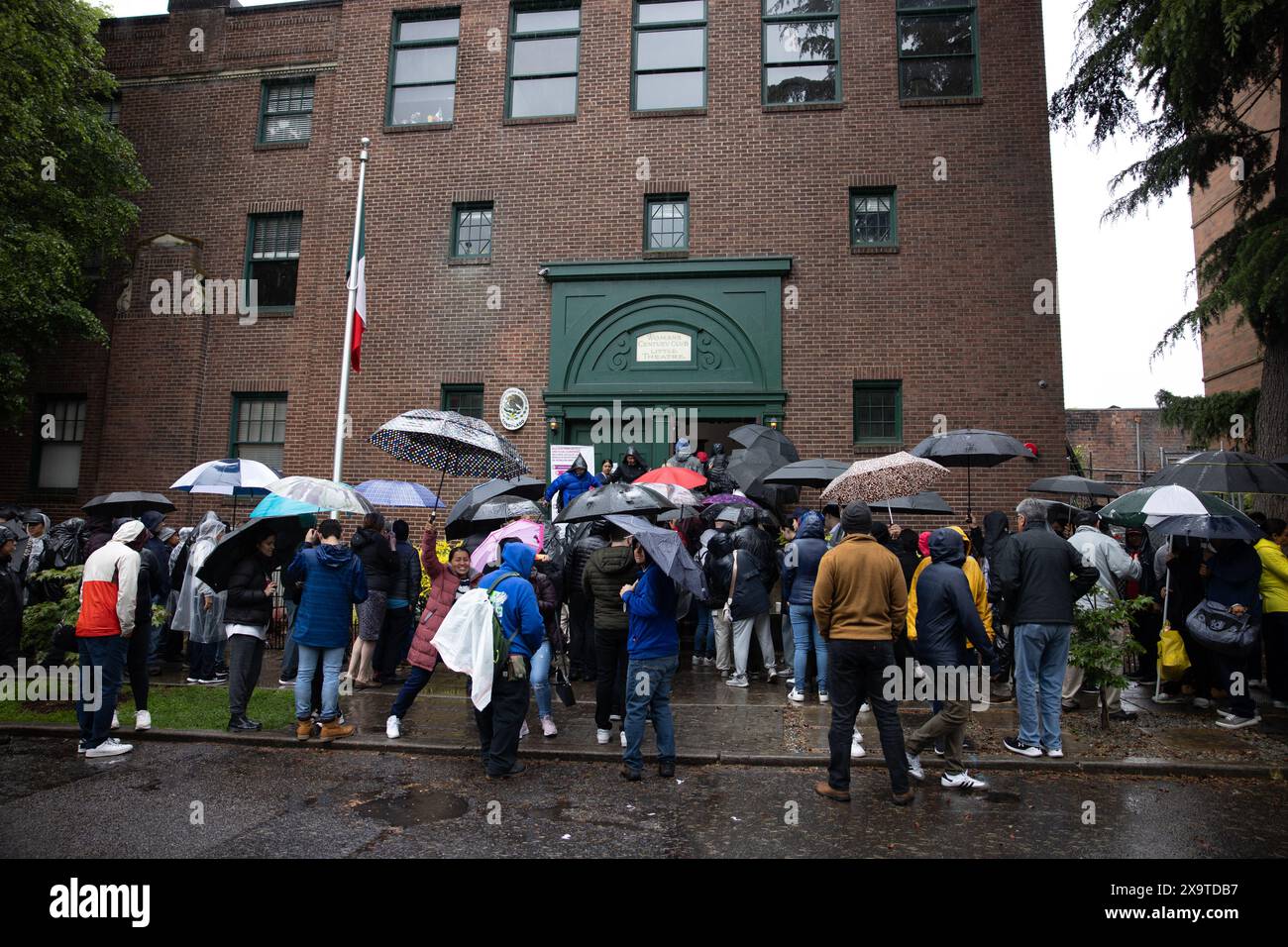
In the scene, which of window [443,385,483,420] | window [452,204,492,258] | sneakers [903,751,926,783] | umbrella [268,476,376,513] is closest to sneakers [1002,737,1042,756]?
sneakers [903,751,926,783]

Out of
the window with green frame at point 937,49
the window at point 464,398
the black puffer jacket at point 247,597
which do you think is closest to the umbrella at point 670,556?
the black puffer jacket at point 247,597

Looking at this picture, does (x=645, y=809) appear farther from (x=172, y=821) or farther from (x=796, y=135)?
(x=796, y=135)

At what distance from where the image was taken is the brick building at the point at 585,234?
1457 centimetres

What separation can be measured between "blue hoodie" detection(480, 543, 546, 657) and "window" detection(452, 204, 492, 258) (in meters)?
10.8

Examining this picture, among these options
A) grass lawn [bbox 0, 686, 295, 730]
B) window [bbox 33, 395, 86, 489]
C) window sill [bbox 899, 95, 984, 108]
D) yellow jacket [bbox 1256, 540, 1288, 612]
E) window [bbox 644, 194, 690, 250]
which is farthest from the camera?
window [bbox 33, 395, 86, 489]

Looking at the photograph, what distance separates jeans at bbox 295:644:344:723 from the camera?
746 cm

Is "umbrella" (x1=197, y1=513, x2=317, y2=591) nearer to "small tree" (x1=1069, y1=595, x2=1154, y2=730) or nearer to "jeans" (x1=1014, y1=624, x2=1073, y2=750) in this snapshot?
"jeans" (x1=1014, y1=624, x2=1073, y2=750)

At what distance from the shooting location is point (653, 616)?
6.52m

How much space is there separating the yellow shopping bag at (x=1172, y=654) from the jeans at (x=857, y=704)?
5.05m

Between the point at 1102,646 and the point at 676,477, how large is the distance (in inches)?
213

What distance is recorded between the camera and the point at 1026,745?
7.01 metres

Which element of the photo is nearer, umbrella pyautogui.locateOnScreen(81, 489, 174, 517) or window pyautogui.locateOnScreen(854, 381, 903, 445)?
umbrella pyautogui.locateOnScreen(81, 489, 174, 517)

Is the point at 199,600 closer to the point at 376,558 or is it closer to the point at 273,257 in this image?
the point at 376,558

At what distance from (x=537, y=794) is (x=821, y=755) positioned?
8.18 feet
